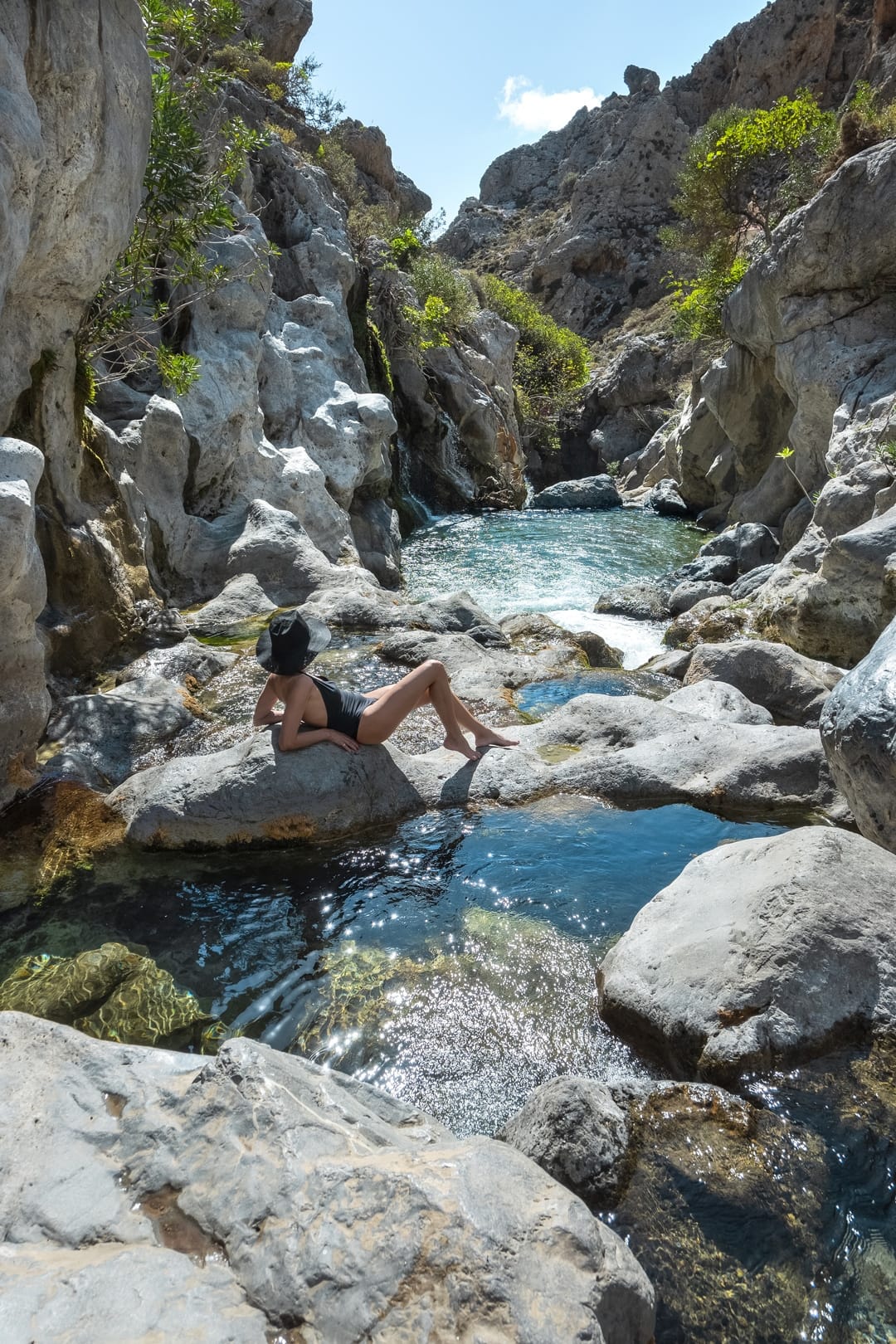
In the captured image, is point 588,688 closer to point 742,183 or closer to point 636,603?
point 636,603

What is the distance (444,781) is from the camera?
6.62m

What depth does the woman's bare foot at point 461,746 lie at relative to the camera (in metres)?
6.92

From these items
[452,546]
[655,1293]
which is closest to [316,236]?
[452,546]

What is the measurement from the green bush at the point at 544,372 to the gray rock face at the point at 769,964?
131 feet

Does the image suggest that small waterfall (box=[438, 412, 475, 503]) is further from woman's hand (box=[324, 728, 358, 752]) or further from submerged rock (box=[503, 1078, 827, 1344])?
submerged rock (box=[503, 1078, 827, 1344])

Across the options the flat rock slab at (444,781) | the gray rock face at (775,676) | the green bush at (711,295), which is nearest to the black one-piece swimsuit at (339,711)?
the flat rock slab at (444,781)

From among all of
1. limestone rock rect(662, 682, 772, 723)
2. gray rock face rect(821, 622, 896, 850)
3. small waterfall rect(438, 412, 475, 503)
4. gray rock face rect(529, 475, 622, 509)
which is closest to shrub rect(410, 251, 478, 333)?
small waterfall rect(438, 412, 475, 503)

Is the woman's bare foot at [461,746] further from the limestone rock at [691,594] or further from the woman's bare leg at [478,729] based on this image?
the limestone rock at [691,594]

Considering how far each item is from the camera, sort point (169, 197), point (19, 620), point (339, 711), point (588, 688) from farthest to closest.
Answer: point (169, 197) → point (588, 688) → point (19, 620) → point (339, 711)

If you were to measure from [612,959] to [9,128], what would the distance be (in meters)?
7.13

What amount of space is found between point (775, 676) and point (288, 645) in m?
5.80

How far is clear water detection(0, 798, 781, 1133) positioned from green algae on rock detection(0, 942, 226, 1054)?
14cm

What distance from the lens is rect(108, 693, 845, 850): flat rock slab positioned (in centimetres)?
583

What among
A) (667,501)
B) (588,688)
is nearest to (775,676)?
(588,688)
